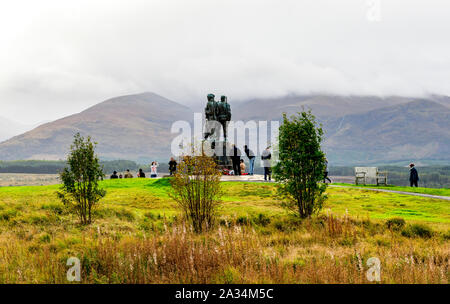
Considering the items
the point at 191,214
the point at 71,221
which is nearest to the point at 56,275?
the point at 191,214

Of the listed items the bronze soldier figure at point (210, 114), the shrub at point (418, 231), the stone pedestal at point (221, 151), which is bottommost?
the shrub at point (418, 231)

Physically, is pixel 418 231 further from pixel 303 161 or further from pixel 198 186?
pixel 198 186

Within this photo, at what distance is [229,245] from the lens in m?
8.79

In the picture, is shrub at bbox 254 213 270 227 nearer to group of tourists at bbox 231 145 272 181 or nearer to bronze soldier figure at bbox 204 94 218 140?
group of tourists at bbox 231 145 272 181

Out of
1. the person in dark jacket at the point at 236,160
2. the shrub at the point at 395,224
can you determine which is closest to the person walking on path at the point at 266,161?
the person in dark jacket at the point at 236,160

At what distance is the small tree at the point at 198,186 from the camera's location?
12.9m

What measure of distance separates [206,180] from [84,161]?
4909 mm

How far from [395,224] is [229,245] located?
7201mm

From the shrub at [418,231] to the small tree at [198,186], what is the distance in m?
6.59

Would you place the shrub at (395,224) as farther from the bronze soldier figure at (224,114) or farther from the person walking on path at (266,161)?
the bronze soldier figure at (224,114)

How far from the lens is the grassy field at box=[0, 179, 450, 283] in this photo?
765 centimetres

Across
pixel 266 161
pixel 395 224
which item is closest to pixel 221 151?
pixel 266 161
